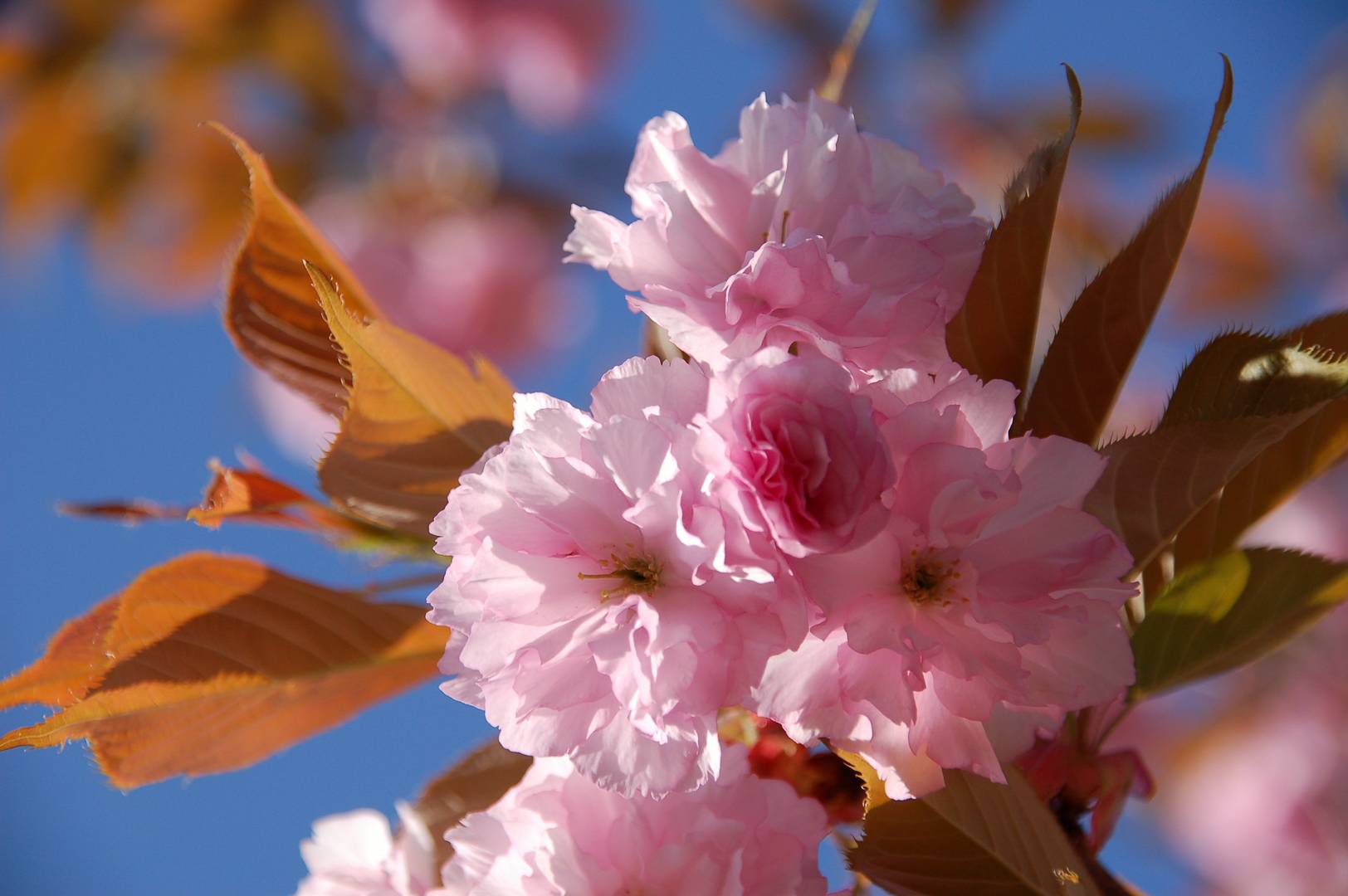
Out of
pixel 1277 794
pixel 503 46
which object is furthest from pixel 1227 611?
pixel 503 46

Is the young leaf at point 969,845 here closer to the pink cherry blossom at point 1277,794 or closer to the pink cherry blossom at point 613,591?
the pink cherry blossom at point 613,591

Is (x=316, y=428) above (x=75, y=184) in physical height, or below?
Result: below

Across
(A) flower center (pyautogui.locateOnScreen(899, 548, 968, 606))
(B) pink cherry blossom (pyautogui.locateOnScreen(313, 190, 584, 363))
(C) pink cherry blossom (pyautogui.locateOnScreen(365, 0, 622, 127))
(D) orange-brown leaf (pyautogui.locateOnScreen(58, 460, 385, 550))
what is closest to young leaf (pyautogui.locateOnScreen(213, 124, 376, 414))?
(D) orange-brown leaf (pyautogui.locateOnScreen(58, 460, 385, 550))

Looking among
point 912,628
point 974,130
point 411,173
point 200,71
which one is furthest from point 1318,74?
point 912,628

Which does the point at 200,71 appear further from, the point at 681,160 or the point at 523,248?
the point at 681,160

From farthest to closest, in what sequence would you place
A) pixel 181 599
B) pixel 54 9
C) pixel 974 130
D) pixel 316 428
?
pixel 316 428, pixel 974 130, pixel 54 9, pixel 181 599

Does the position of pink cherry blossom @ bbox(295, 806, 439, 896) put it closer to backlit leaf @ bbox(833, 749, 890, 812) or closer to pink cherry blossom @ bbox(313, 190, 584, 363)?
backlit leaf @ bbox(833, 749, 890, 812)
